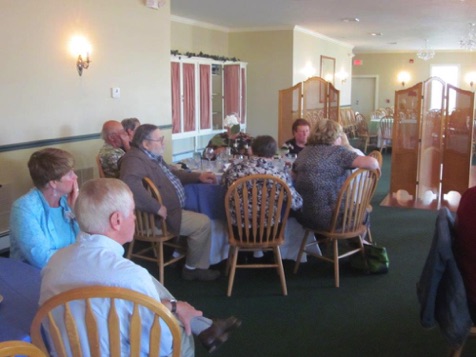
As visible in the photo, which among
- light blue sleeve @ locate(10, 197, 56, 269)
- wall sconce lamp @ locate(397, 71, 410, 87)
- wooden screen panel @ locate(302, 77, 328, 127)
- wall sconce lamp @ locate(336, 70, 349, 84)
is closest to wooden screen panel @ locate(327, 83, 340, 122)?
wooden screen panel @ locate(302, 77, 328, 127)

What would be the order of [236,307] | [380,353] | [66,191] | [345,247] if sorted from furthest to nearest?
1. [345,247]
2. [236,307]
3. [380,353]
4. [66,191]

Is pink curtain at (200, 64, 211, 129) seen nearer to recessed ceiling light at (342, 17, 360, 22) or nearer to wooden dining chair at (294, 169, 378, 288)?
recessed ceiling light at (342, 17, 360, 22)

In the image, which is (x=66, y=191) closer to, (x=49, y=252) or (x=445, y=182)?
(x=49, y=252)

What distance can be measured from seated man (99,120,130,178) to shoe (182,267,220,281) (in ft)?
3.26

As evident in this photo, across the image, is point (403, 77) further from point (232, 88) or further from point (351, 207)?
point (351, 207)

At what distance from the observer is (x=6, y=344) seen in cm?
105

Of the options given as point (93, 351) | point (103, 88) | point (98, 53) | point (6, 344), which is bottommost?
point (93, 351)

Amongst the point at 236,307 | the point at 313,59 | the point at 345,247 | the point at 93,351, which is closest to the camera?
the point at 93,351

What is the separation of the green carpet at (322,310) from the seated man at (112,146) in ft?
2.75

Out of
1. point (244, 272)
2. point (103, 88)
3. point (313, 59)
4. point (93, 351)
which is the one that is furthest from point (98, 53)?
point (313, 59)

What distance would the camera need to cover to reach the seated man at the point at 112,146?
3.84m

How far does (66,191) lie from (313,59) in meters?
8.53

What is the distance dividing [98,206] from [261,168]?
1698mm

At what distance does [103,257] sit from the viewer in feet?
4.60
